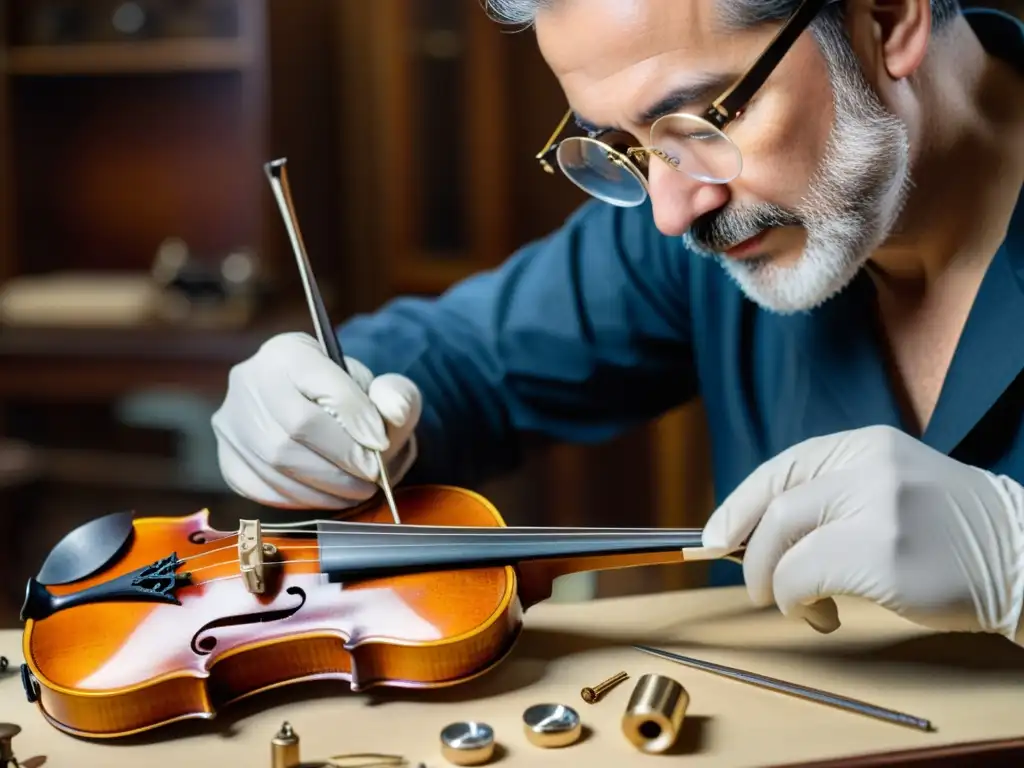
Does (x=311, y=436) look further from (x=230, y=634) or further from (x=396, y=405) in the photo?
(x=230, y=634)

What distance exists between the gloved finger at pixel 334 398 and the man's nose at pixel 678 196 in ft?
1.02

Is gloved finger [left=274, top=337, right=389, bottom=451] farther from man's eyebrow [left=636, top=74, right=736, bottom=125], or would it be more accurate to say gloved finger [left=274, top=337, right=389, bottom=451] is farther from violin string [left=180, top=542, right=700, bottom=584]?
man's eyebrow [left=636, top=74, right=736, bottom=125]

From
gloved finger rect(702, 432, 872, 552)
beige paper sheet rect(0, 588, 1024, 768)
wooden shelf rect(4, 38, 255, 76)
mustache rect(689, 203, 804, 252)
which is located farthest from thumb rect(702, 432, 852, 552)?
wooden shelf rect(4, 38, 255, 76)

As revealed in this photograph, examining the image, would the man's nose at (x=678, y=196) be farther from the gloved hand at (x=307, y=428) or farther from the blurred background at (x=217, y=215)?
the blurred background at (x=217, y=215)

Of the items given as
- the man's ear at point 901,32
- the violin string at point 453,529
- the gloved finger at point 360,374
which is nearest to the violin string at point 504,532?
the violin string at point 453,529

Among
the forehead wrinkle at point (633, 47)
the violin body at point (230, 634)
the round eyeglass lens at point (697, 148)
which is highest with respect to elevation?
the forehead wrinkle at point (633, 47)

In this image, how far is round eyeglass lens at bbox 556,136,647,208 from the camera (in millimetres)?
1145

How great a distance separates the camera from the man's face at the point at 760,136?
3.10 feet

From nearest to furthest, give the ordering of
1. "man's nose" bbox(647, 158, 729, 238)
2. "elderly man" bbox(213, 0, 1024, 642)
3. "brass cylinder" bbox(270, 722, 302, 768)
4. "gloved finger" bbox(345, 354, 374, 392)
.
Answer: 1. "brass cylinder" bbox(270, 722, 302, 768)
2. "elderly man" bbox(213, 0, 1024, 642)
3. "man's nose" bbox(647, 158, 729, 238)
4. "gloved finger" bbox(345, 354, 374, 392)

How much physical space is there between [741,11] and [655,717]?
1.84ft

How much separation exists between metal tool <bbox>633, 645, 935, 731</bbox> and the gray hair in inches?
20.1

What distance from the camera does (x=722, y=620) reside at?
985 mm

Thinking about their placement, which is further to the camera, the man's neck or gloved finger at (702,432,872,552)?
the man's neck

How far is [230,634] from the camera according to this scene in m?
0.85
